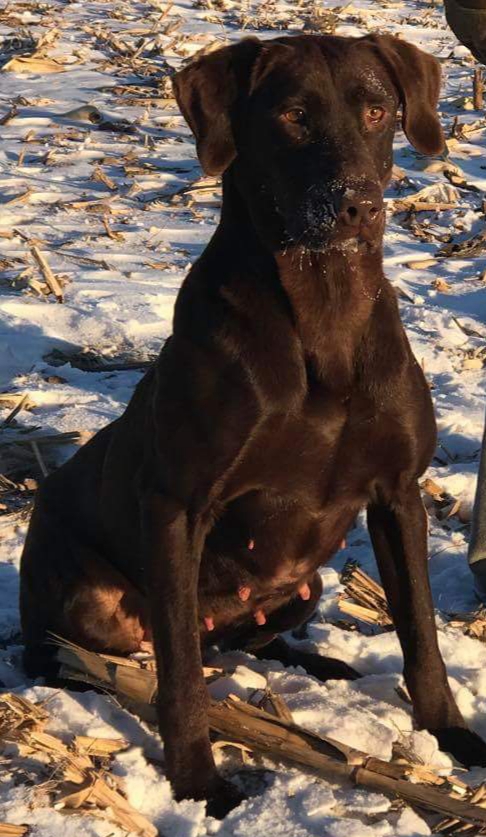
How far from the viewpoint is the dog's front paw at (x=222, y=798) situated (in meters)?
3.29

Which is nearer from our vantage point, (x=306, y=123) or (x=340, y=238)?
(x=340, y=238)

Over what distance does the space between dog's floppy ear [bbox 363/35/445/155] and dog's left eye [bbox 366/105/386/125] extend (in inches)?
7.5

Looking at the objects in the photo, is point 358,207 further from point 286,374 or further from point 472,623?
point 472,623

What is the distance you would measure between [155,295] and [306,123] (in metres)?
3.85

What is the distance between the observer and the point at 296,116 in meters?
3.37

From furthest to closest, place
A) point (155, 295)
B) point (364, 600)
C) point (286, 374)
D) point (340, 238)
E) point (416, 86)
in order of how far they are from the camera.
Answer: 1. point (155, 295)
2. point (364, 600)
3. point (416, 86)
4. point (286, 374)
5. point (340, 238)

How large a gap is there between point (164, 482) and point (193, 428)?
0.61 ft

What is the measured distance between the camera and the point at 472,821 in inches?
125

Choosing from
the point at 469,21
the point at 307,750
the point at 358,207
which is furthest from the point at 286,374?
the point at 469,21

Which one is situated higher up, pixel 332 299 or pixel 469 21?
pixel 469 21

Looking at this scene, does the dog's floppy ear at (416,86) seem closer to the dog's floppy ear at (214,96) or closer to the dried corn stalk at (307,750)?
the dog's floppy ear at (214,96)

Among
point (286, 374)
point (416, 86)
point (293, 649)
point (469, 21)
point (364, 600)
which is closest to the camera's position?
point (286, 374)

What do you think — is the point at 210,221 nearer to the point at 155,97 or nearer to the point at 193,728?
the point at 155,97

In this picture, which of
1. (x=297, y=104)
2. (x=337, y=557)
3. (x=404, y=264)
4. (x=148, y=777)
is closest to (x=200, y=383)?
(x=297, y=104)
